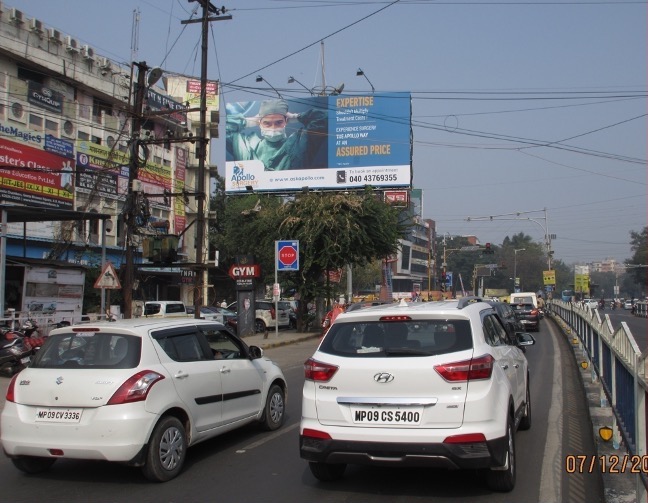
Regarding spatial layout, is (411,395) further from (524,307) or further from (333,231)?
(524,307)

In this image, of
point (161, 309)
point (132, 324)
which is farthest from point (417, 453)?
point (161, 309)

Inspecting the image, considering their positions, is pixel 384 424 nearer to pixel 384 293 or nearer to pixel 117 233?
pixel 117 233

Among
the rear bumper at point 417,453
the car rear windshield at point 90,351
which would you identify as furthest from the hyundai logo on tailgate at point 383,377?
the car rear windshield at point 90,351

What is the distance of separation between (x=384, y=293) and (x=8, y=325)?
146 feet

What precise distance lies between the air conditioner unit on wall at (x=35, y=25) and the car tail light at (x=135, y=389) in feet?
117

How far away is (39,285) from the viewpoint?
19781 millimetres

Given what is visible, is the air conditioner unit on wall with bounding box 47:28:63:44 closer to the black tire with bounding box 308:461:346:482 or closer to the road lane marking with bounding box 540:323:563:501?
the road lane marking with bounding box 540:323:563:501

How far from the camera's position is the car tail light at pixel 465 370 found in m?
5.29

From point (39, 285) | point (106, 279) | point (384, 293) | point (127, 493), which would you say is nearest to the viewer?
point (127, 493)

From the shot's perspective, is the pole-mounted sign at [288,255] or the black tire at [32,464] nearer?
the black tire at [32,464]

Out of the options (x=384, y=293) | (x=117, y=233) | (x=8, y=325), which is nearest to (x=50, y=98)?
(x=117, y=233)

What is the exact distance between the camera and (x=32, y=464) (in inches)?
263

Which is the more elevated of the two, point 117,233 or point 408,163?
point 408,163

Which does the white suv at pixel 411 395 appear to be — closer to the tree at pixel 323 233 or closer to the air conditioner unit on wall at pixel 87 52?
the tree at pixel 323 233
